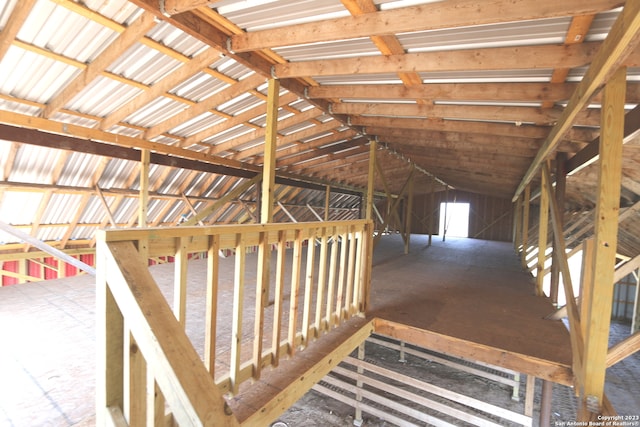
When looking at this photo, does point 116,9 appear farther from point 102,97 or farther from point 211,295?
point 211,295

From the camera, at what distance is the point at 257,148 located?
731 cm

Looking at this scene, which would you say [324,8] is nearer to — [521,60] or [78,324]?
[521,60]

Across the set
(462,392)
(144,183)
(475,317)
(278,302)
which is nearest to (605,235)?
(475,317)

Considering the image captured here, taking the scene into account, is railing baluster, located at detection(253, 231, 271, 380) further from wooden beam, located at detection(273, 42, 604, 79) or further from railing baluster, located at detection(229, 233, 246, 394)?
wooden beam, located at detection(273, 42, 604, 79)

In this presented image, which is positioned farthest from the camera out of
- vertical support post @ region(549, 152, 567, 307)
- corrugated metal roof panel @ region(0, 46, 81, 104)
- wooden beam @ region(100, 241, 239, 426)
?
vertical support post @ region(549, 152, 567, 307)

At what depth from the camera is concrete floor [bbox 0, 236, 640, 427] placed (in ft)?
6.16

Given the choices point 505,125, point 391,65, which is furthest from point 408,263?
point 391,65

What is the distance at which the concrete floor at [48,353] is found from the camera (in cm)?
188

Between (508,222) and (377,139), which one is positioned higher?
(377,139)

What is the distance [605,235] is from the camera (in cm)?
192

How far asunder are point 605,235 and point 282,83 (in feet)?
11.5

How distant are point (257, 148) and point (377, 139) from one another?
2.82 metres

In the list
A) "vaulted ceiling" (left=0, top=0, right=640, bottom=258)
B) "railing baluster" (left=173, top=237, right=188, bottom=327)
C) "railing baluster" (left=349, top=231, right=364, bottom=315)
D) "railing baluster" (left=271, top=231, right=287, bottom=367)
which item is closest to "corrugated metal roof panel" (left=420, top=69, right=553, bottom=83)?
"vaulted ceiling" (left=0, top=0, right=640, bottom=258)

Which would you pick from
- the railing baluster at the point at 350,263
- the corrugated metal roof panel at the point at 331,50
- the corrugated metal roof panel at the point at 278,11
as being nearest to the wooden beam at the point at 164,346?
the railing baluster at the point at 350,263
